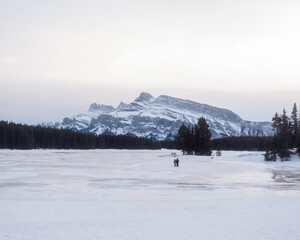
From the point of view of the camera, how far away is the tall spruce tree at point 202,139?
10781 cm

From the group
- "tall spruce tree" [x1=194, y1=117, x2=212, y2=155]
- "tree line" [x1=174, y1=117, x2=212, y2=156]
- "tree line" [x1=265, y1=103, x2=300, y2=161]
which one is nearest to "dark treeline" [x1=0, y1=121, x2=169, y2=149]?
"tree line" [x1=174, y1=117, x2=212, y2=156]

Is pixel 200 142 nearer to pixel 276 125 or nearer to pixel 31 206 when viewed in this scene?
pixel 276 125

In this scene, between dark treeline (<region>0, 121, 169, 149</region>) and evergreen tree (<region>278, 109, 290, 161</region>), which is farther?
dark treeline (<region>0, 121, 169, 149</region>)

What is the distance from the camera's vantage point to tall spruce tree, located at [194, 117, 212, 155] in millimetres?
107812

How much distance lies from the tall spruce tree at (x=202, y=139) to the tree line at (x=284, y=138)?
A: 69.1 ft

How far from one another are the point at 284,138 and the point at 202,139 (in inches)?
1164

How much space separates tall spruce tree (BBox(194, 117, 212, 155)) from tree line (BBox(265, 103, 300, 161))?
830 inches

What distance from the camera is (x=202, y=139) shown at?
10844 centimetres

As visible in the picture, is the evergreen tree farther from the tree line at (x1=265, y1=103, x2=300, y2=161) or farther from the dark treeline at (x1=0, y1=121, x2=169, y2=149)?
the dark treeline at (x1=0, y1=121, x2=169, y2=149)

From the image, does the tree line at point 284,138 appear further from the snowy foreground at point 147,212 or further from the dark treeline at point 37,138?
the dark treeline at point 37,138

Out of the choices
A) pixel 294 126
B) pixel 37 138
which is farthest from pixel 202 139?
pixel 37 138

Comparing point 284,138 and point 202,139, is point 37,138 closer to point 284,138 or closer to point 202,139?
point 202,139

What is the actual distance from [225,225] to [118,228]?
→ 481 centimetres

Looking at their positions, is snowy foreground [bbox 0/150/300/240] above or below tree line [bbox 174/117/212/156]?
below
